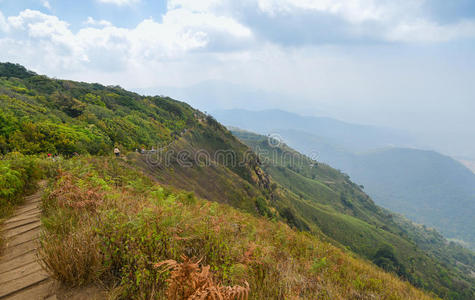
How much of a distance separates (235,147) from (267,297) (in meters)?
52.1

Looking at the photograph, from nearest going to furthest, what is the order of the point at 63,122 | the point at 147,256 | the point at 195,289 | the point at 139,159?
1. the point at 195,289
2. the point at 147,256
3. the point at 63,122
4. the point at 139,159

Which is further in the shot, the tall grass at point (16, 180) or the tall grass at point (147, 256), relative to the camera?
the tall grass at point (16, 180)

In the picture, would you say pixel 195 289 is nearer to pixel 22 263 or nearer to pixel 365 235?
pixel 22 263

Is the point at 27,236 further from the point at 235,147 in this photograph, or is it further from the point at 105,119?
the point at 235,147

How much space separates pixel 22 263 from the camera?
2891mm

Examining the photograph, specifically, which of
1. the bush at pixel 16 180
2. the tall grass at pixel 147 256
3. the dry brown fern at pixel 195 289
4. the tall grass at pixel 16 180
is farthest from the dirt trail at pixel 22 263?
the dry brown fern at pixel 195 289

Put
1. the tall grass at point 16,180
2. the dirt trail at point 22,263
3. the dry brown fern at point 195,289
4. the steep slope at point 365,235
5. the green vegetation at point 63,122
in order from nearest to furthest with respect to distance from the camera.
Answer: the dry brown fern at point 195,289 → the dirt trail at point 22,263 → the tall grass at point 16,180 → the green vegetation at point 63,122 → the steep slope at point 365,235

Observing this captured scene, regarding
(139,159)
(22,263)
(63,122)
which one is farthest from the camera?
(139,159)

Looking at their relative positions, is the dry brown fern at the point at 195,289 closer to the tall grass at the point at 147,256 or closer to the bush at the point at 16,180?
the tall grass at the point at 147,256

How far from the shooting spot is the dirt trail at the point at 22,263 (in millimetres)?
2387

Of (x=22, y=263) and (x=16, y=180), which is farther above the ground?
(x=16, y=180)

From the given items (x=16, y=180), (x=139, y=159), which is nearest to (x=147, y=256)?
(x=16, y=180)

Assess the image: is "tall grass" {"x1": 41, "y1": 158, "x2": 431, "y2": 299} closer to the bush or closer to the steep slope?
the bush

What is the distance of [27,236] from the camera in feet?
11.6
